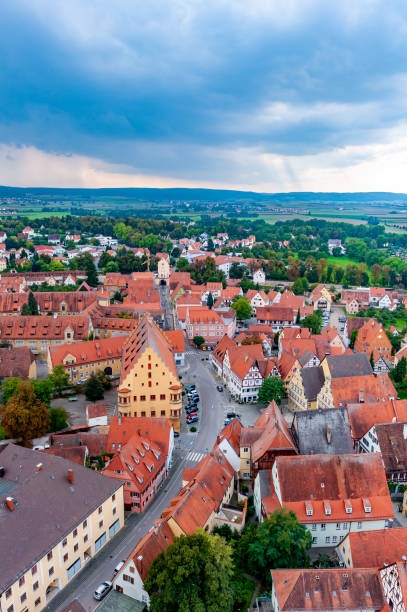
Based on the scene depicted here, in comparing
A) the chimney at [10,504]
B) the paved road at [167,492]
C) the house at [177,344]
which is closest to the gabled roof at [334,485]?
the paved road at [167,492]

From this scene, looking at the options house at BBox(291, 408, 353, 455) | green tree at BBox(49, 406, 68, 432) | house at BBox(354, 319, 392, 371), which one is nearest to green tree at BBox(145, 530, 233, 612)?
house at BBox(291, 408, 353, 455)

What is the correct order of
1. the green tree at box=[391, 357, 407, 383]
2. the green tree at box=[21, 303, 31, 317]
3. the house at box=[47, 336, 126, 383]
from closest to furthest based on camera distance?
the house at box=[47, 336, 126, 383]
the green tree at box=[391, 357, 407, 383]
the green tree at box=[21, 303, 31, 317]

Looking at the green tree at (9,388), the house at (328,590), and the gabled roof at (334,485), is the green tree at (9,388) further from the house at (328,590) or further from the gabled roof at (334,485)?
the house at (328,590)

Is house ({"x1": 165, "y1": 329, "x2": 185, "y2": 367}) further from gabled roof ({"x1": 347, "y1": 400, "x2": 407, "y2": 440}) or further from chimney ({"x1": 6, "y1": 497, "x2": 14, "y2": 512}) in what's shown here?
chimney ({"x1": 6, "y1": 497, "x2": 14, "y2": 512})

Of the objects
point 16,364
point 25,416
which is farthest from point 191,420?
point 16,364

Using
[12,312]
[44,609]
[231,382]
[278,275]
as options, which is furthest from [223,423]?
[278,275]

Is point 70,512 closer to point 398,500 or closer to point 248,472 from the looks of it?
point 248,472
